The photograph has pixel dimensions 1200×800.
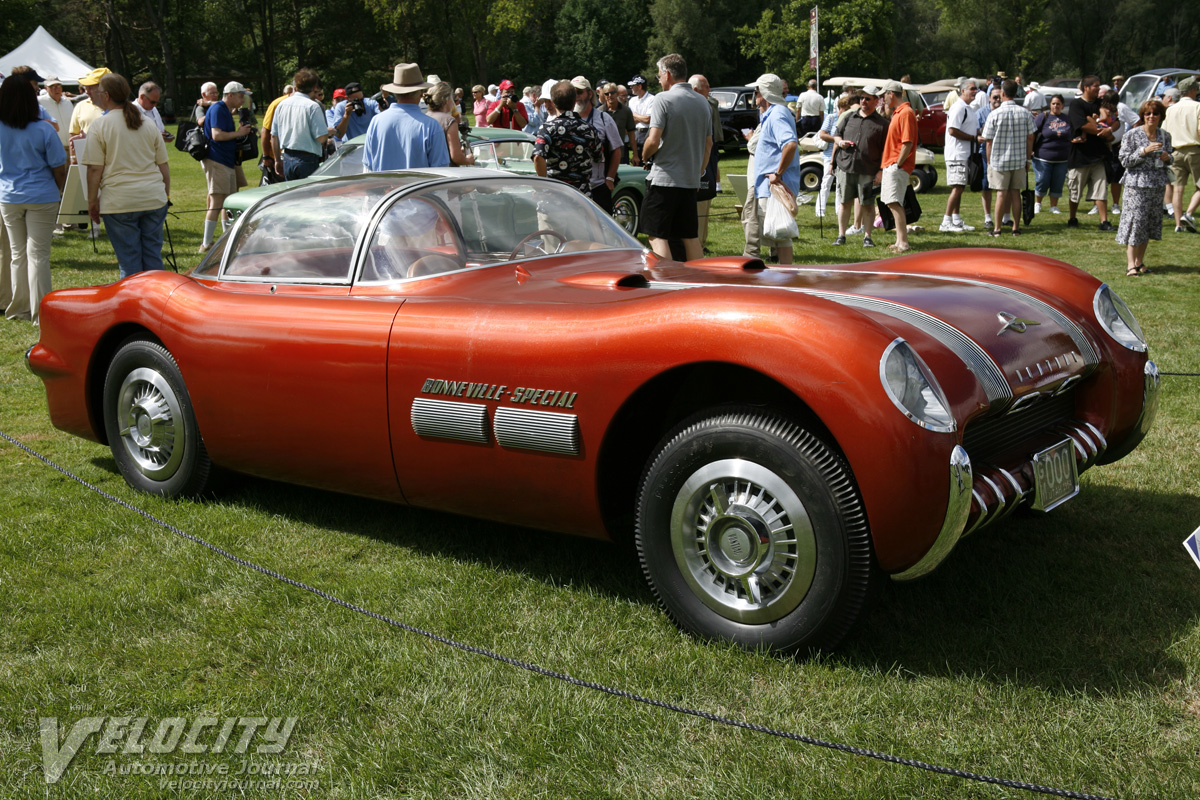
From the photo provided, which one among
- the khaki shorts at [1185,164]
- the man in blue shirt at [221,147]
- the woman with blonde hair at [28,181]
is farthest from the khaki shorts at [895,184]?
the woman with blonde hair at [28,181]

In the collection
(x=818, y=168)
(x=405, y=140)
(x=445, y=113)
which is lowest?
(x=818, y=168)

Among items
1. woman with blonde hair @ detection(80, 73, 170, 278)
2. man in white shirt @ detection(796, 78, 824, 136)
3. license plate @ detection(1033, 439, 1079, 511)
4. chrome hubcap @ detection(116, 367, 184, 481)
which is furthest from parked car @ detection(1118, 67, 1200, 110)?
chrome hubcap @ detection(116, 367, 184, 481)

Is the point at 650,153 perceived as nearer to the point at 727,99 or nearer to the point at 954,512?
the point at 954,512

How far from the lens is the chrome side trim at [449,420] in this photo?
3527 millimetres

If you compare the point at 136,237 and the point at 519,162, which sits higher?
the point at 519,162

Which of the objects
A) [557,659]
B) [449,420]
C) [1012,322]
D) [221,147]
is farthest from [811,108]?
[557,659]

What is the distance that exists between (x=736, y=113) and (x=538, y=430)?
2570cm

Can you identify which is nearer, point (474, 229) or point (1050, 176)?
point (474, 229)

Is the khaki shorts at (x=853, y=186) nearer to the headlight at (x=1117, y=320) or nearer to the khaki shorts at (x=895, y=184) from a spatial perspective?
the khaki shorts at (x=895, y=184)

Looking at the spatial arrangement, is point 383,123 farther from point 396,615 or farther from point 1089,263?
point 1089,263

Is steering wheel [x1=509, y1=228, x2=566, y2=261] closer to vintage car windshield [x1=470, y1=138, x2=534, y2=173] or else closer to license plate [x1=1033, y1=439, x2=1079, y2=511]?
license plate [x1=1033, y1=439, x2=1079, y2=511]

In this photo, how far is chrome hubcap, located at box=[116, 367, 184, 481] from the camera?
15.3ft

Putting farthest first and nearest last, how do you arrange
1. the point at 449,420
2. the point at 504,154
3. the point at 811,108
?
the point at 811,108 < the point at 504,154 < the point at 449,420

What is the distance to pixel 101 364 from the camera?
5004mm
